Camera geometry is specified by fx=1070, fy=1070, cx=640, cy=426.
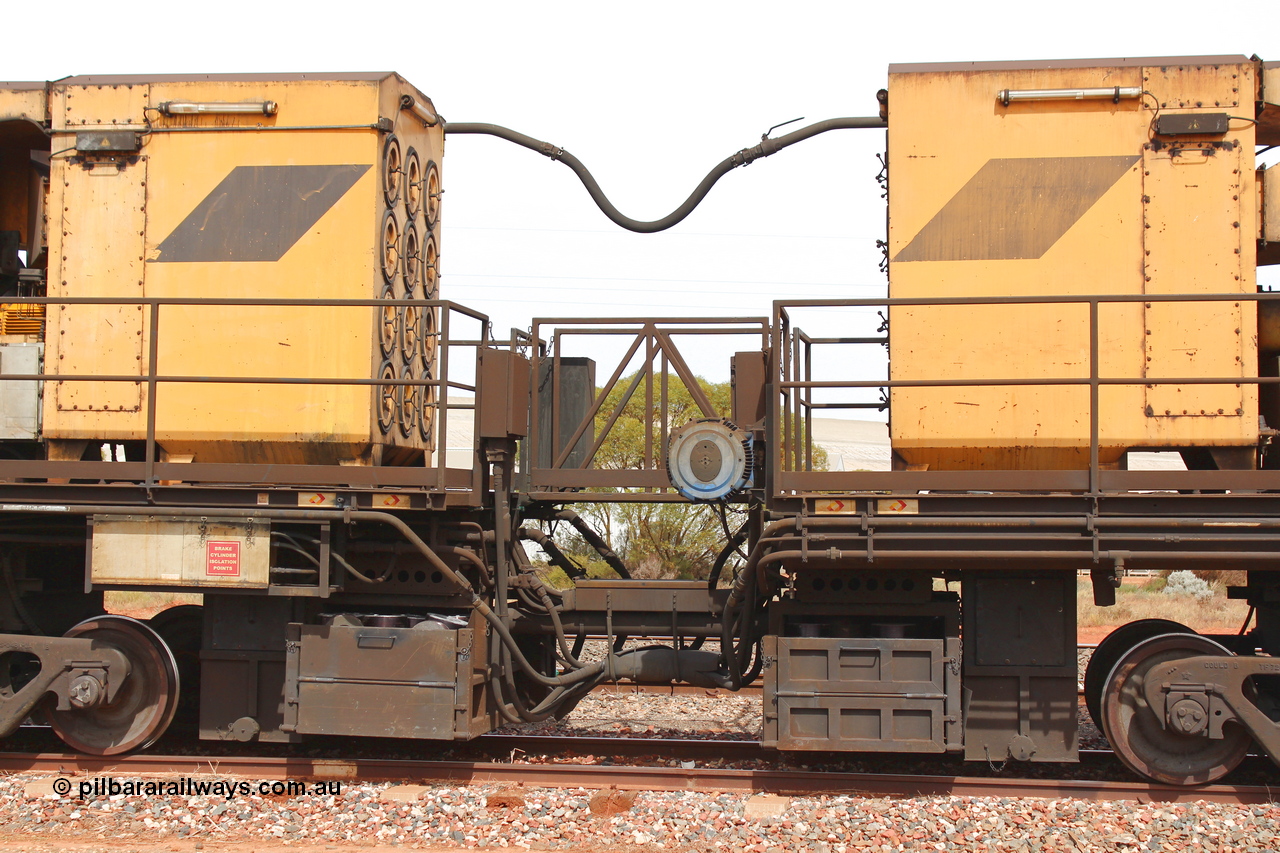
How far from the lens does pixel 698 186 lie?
27.3 ft

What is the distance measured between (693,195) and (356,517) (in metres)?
3.57

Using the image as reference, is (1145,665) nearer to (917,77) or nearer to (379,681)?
(917,77)

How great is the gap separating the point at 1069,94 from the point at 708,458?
3460mm

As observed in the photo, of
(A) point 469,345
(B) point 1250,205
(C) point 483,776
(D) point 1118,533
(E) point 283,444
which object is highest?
(B) point 1250,205

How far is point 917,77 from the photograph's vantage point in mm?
7371

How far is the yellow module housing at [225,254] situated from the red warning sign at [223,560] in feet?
2.95

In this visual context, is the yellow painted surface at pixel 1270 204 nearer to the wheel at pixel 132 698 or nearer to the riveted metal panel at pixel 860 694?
the riveted metal panel at pixel 860 694

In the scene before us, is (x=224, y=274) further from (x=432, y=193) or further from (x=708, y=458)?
(x=708, y=458)

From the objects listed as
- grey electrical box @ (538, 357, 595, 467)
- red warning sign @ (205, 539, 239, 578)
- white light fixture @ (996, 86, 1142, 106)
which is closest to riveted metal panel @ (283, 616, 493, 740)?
red warning sign @ (205, 539, 239, 578)

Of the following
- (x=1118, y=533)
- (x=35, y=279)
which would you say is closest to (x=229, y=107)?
(x=35, y=279)

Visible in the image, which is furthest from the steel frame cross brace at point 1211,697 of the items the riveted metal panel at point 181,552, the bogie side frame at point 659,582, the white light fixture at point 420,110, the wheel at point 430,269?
the white light fixture at point 420,110

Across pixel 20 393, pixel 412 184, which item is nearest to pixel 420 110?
pixel 412 184

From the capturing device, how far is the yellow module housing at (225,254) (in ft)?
25.0

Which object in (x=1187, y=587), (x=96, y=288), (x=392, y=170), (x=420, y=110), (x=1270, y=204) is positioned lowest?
(x=1187, y=587)
